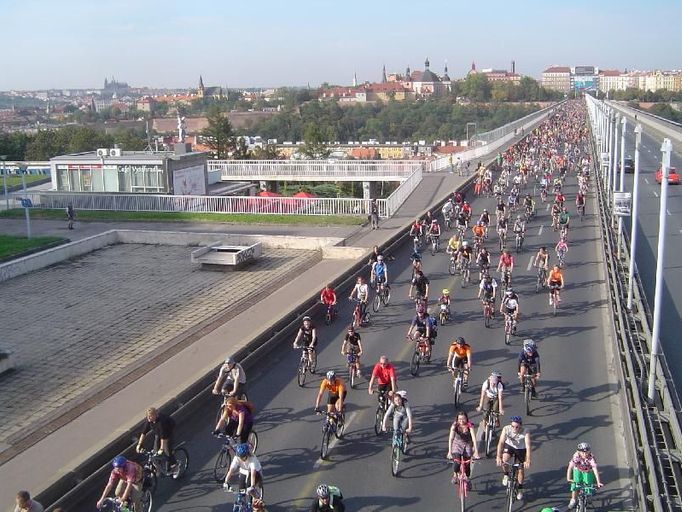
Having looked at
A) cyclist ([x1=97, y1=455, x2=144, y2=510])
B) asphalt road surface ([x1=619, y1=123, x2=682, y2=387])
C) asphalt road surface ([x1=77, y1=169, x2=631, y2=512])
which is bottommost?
asphalt road surface ([x1=619, y1=123, x2=682, y2=387])

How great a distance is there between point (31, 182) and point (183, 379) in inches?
1767

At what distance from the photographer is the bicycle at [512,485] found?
10.2 metres

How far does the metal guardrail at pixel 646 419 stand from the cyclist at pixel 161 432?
Answer: 6.04 metres

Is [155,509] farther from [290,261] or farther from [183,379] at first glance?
[290,261]

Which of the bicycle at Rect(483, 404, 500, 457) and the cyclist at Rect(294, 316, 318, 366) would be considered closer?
the bicycle at Rect(483, 404, 500, 457)

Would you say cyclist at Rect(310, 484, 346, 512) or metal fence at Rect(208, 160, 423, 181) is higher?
metal fence at Rect(208, 160, 423, 181)

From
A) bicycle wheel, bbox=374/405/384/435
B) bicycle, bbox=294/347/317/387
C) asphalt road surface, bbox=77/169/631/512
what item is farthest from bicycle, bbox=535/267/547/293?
bicycle wheel, bbox=374/405/384/435

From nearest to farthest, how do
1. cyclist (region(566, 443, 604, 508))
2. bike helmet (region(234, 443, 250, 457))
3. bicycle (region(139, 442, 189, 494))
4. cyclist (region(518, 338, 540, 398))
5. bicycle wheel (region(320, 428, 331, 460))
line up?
cyclist (region(566, 443, 604, 508)), bike helmet (region(234, 443, 250, 457)), bicycle (region(139, 442, 189, 494)), bicycle wheel (region(320, 428, 331, 460)), cyclist (region(518, 338, 540, 398))

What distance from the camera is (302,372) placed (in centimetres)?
1520

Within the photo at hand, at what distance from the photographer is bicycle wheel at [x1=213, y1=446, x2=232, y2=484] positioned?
11.3m

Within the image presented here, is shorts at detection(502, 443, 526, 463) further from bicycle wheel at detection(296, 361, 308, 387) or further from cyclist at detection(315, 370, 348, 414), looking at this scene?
bicycle wheel at detection(296, 361, 308, 387)

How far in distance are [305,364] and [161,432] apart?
476cm

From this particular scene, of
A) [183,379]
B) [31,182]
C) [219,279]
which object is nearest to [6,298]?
[219,279]

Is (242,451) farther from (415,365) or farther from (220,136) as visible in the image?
(220,136)
